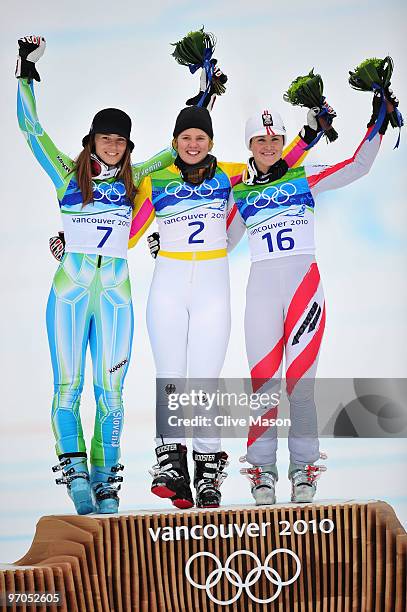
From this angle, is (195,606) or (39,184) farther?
(39,184)

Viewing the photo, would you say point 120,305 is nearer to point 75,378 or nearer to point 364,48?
point 75,378

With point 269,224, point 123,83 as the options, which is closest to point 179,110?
point 123,83

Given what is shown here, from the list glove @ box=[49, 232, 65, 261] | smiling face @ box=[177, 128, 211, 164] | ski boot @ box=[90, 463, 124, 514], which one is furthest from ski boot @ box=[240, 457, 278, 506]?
smiling face @ box=[177, 128, 211, 164]

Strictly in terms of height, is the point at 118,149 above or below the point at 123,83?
below

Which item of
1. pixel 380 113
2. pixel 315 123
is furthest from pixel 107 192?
pixel 380 113

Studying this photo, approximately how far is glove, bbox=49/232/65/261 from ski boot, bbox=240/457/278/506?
46.4 inches

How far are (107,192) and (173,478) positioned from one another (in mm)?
1199

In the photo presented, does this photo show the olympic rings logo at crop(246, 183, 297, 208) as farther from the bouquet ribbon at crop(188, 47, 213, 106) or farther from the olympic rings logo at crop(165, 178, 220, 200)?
the bouquet ribbon at crop(188, 47, 213, 106)

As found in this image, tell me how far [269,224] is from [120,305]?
693 millimetres

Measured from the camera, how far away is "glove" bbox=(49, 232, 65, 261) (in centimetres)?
439

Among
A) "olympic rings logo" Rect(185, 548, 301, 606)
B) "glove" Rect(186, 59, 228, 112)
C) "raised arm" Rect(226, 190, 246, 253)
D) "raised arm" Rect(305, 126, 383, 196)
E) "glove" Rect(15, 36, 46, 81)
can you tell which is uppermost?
"glove" Rect(15, 36, 46, 81)

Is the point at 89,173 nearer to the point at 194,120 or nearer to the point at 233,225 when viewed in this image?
the point at 194,120

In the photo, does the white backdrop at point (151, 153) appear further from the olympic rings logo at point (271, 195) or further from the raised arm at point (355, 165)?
the olympic rings logo at point (271, 195)

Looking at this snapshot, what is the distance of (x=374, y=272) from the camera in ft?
14.7
